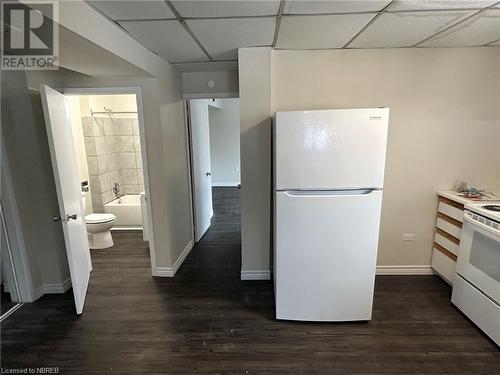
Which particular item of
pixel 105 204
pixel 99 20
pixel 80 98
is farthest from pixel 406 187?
pixel 80 98

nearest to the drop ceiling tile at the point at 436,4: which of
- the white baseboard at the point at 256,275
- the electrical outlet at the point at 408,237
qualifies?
the electrical outlet at the point at 408,237

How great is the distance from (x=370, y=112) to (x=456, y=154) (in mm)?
1461

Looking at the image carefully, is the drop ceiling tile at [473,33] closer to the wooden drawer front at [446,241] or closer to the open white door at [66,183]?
the wooden drawer front at [446,241]

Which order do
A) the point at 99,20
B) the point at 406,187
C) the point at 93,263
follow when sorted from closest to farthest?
1. the point at 99,20
2. the point at 406,187
3. the point at 93,263

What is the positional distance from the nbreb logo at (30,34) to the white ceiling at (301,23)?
31 centimetres

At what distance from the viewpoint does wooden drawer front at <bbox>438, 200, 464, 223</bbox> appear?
242 cm

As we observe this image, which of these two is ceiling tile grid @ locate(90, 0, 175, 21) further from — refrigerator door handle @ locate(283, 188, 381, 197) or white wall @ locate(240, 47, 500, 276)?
refrigerator door handle @ locate(283, 188, 381, 197)

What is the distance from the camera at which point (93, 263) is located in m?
3.36

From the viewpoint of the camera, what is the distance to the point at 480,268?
2.07 metres

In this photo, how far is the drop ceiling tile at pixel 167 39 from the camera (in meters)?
1.84

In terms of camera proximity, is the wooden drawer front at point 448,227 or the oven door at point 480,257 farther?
the wooden drawer front at point 448,227

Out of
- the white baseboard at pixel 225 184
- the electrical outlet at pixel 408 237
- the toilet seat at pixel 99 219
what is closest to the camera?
the electrical outlet at pixel 408 237

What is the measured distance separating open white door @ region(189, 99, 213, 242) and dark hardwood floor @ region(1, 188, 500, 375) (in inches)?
48.0

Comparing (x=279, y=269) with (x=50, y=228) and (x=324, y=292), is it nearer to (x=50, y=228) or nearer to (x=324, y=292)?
(x=324, y=292)
